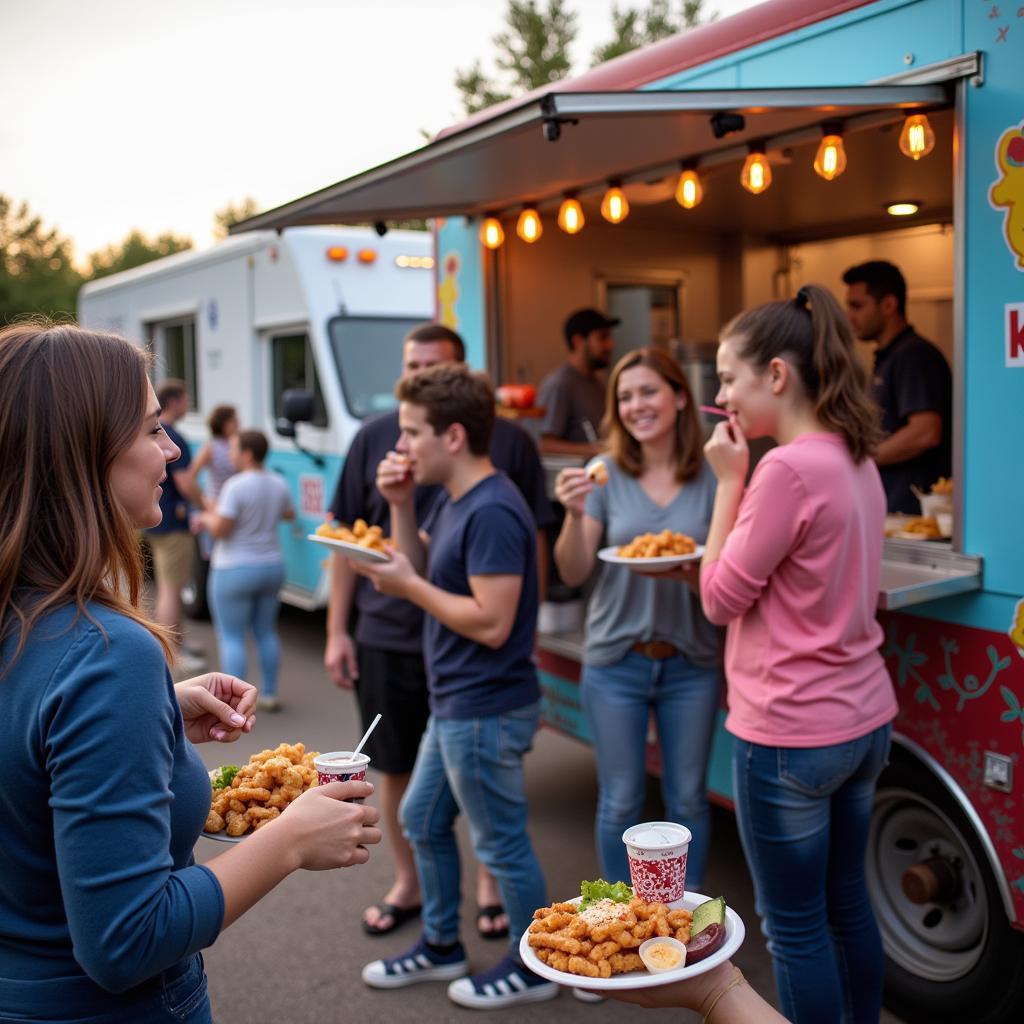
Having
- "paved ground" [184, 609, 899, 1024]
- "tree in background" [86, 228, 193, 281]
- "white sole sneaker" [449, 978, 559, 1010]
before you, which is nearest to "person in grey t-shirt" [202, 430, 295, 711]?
"paved ground" [184, 609, 899, 1024]

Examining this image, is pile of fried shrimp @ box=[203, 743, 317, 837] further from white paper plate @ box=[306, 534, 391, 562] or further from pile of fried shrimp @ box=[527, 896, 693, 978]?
white paper plate @ box=[306, 534, 391, 562]

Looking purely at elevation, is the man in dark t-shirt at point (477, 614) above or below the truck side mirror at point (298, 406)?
below

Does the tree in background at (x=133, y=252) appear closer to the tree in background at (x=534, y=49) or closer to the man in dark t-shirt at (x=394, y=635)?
the tree in background at (x=534, y=49)

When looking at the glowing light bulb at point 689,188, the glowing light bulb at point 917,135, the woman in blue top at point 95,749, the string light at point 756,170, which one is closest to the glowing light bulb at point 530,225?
the glowing light bulb at point 689,188

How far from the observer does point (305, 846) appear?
158 centimetres

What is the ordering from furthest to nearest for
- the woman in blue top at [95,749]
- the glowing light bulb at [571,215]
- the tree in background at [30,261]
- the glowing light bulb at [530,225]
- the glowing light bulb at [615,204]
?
the tree in background at [30,261] < the glowing light bulb at [530,225] < the glowing light bulb at [571,215] < the glowing light bulb at [615,204] < the woman in blue top at [95,749]

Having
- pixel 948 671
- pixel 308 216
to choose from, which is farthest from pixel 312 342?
pixel 948 671

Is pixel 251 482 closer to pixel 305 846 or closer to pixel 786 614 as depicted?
pixel 786 614

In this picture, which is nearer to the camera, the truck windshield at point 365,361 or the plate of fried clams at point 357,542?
the plate of fried clams at point 357,542

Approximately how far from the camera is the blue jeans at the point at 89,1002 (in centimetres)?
145

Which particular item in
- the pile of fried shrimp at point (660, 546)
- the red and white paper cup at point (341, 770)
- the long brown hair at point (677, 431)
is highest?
the long brown hair at point (677, 431)

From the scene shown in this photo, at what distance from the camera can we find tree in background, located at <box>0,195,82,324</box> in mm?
35281

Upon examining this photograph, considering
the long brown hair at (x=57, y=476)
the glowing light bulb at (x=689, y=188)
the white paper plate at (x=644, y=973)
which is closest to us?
the long brown hair at (x=57, y=476)

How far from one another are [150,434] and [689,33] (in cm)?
323
